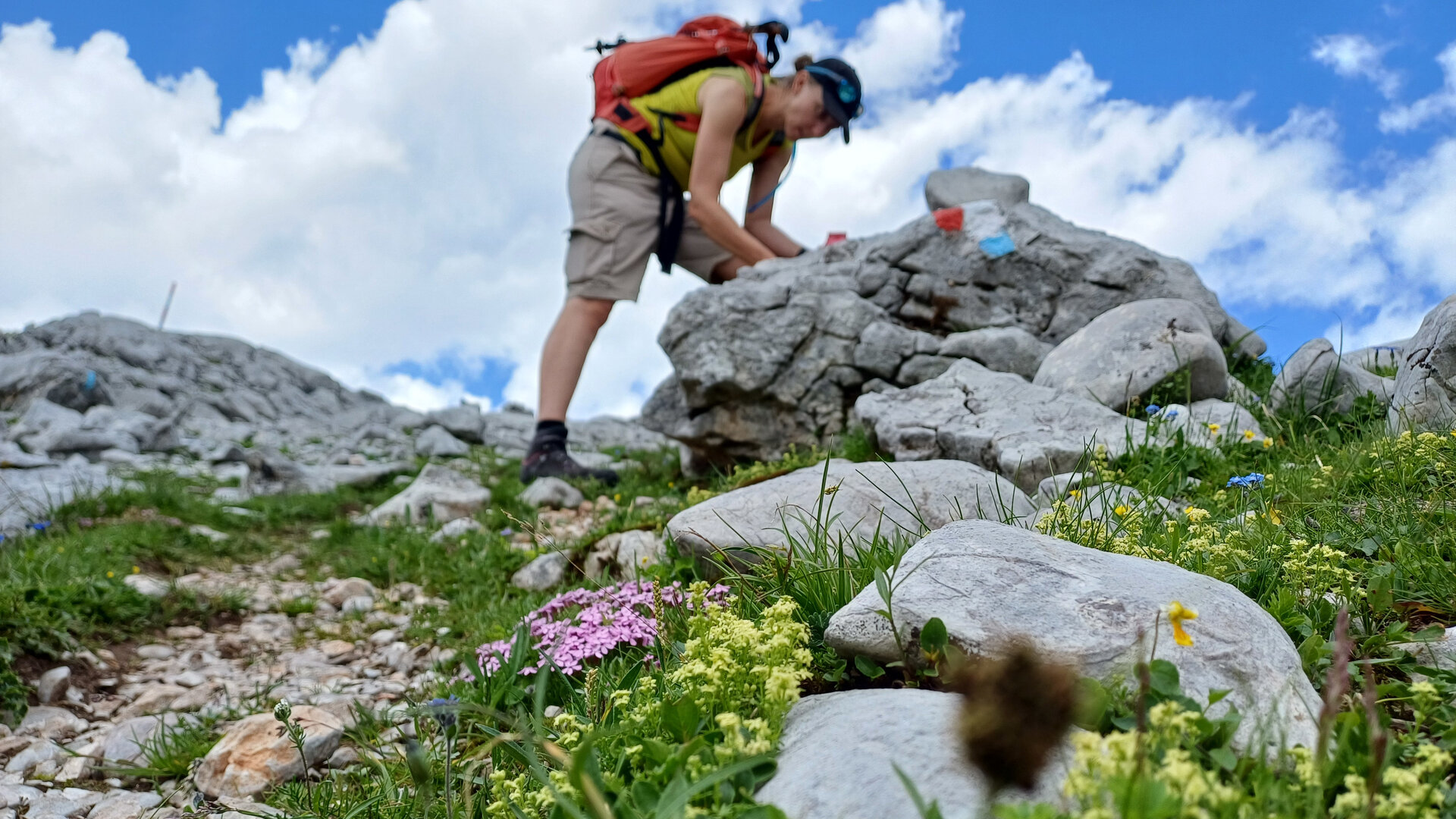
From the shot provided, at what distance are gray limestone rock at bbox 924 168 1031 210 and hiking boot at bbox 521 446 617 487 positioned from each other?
3.77 metres

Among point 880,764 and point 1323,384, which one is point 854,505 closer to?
point 880,764

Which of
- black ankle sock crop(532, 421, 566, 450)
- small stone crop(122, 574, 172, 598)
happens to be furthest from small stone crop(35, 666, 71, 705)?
black ankle sock crop(532, 421, 566, 450)

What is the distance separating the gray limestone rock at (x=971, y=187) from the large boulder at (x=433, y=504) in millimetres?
4693

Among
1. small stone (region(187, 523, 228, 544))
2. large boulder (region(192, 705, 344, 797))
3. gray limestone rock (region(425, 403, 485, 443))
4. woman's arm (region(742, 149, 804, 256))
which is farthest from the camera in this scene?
gray limestone rock (region(425, 403, 485, 443))

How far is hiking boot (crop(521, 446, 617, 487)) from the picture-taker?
7668 mm

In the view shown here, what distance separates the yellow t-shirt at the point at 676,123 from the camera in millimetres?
7566

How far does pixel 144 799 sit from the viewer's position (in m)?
3.06

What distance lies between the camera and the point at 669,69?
7621 mm

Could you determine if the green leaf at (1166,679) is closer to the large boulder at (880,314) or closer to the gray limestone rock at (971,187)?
the large boulder at (880,314)

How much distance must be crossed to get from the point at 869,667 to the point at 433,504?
5.67m

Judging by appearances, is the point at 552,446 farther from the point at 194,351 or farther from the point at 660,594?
the point at 194,351

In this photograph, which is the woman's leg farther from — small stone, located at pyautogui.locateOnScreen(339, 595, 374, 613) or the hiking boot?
small stone, located at pyautogui.locateOnScreen(339, 595, 374, 613)

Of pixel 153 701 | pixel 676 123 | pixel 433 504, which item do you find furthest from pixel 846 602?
pixel 676 123

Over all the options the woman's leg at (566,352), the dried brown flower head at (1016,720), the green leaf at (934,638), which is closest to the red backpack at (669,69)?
the woman's leg at (566,352)
